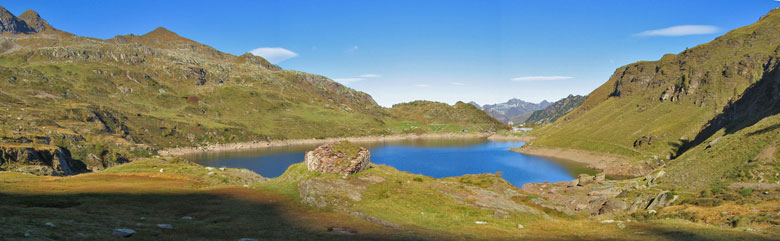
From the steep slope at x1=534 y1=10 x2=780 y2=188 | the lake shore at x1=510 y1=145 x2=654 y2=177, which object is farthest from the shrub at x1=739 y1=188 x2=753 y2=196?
the lake shore at x1=510 y1=145 x2=654 y2=177

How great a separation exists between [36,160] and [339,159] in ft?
291

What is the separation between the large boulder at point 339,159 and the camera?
4603 centimetres

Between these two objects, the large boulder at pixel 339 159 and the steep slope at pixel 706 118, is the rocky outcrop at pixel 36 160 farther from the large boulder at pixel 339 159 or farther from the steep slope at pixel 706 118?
the steep slope at pixel 706 118

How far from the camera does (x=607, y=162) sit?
15338cm

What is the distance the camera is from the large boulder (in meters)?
46.0

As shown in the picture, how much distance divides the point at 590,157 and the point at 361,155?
160 m

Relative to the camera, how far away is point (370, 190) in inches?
1519

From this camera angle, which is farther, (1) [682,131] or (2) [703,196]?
(1) [682,131]

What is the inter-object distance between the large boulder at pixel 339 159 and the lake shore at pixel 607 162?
11066 centimetres

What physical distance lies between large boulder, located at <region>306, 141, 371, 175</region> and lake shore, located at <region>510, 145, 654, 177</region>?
11066 cm

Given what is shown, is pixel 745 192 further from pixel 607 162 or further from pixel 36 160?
pixel 36 160

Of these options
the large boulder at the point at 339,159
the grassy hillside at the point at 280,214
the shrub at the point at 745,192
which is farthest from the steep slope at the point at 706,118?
the large boulder at the point at 339,159

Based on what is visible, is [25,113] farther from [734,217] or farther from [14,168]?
[734,217]

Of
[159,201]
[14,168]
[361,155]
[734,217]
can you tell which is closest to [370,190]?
[361,155]
